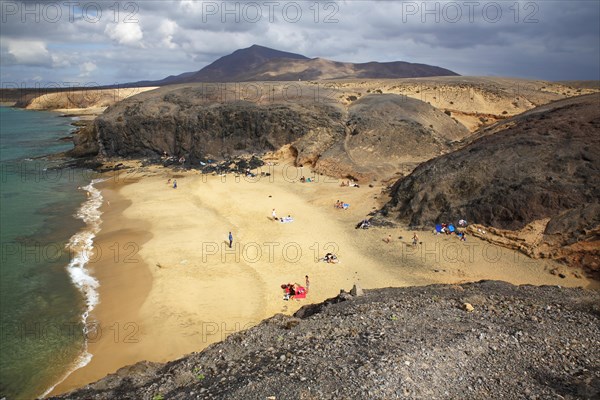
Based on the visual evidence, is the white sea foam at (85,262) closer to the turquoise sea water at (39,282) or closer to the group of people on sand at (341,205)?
the turquoise sea water at (39,282)

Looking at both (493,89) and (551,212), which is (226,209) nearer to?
(551,212)

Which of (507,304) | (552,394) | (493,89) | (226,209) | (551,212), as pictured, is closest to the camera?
(552,394)

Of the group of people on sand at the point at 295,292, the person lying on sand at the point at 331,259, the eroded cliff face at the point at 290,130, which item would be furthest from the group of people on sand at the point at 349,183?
the group of people on sand at the point at 295,292

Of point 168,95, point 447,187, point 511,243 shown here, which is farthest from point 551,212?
point 168,95

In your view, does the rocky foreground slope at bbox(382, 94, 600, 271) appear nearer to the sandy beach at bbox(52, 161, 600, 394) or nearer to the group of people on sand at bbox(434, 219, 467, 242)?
the group of people on sand at bbox(434, 219, 467, 242)

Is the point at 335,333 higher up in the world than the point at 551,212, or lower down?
lower down

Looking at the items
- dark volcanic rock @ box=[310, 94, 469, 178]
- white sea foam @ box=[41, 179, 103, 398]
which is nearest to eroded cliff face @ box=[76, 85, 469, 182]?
dark volcanic rock @ box=[310, 94, 469, 178]
